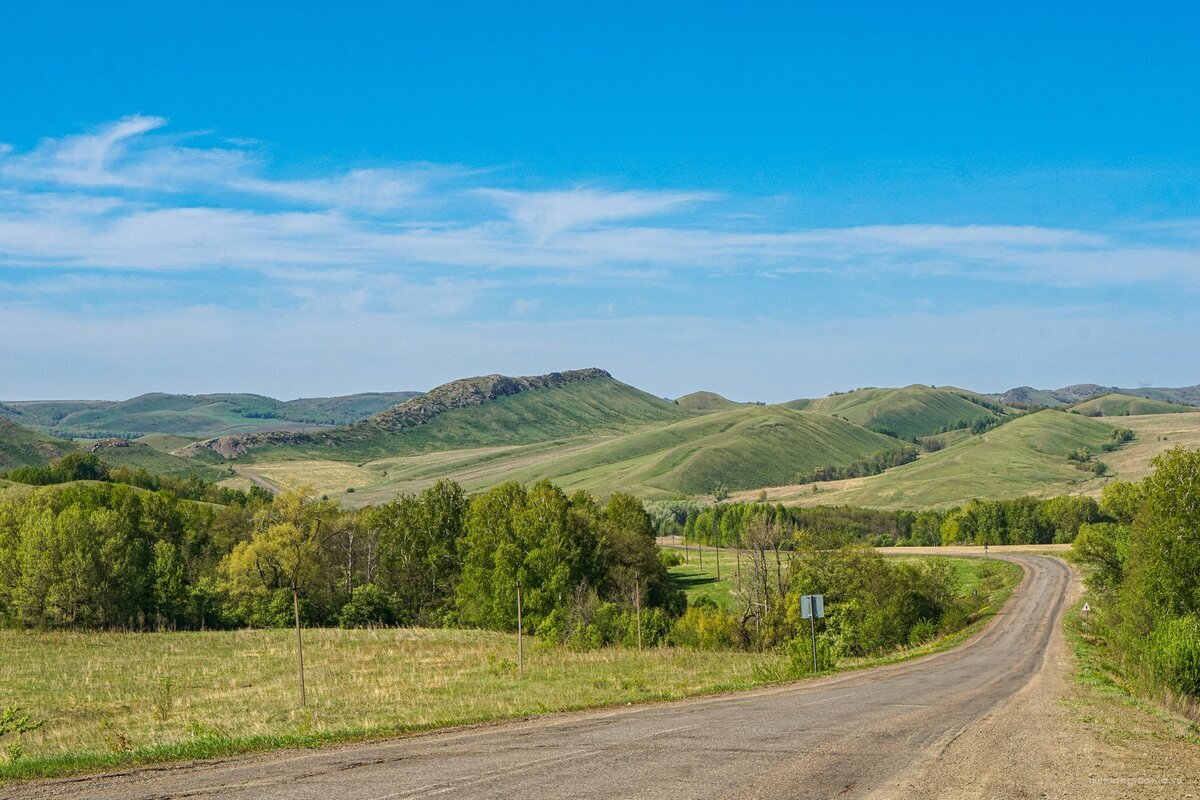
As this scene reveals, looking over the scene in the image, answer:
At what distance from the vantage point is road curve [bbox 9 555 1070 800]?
48.7 ft

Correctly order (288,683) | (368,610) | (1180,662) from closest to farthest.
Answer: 1. (1180,662)
2. (288,683)
3. (368,610)

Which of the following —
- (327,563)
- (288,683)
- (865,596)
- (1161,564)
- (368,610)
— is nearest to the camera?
(288,683)

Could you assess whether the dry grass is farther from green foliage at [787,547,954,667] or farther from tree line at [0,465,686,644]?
green foliage at [787,547,954,667]

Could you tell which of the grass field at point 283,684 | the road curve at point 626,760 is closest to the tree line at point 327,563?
the grass field at point 283,684

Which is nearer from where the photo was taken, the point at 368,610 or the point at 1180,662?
the point at 1180,662

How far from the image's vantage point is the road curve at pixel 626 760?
14844 millimetres

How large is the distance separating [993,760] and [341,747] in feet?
43.2

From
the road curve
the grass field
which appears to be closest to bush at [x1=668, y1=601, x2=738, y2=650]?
the grass field

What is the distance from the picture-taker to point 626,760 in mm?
17266

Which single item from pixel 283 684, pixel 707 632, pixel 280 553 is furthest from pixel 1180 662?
pixel 280 553

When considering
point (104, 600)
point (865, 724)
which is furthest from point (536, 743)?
point (104, 600)

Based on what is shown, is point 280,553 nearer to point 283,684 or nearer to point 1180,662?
point 283,684

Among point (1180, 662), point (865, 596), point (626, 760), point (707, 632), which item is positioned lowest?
point (707, 632)

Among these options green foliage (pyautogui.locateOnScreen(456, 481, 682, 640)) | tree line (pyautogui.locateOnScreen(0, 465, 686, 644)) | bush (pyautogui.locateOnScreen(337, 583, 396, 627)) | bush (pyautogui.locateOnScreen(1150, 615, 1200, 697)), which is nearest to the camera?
bush (pyautogui.locateOnScreen(1150, 615, 1200, 697))
